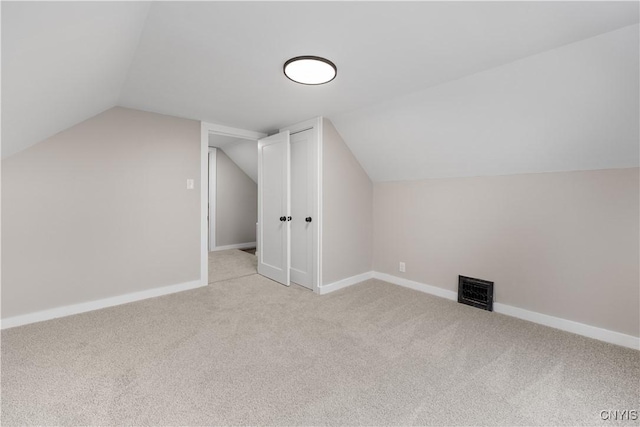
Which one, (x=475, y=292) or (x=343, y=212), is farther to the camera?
(x=343, y=212)

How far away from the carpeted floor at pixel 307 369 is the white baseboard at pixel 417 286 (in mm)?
351

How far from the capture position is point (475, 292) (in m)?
2.89

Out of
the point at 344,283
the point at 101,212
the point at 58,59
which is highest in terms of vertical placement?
the point at 58,59

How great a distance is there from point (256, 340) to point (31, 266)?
216 cm

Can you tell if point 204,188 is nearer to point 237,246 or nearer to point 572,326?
point 237,246

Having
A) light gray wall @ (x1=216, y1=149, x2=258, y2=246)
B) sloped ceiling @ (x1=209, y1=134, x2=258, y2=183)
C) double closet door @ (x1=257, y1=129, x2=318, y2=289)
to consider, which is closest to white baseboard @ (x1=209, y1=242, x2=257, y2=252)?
light gray wall @ (x1=216, y1=149, x2=258, y2=246)

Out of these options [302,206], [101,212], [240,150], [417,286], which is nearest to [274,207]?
[302,206]

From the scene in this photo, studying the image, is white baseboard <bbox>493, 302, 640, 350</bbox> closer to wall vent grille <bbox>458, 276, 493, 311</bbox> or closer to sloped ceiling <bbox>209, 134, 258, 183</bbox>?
wall vent grille <bbox>458, 276, 493, 311</bbox>

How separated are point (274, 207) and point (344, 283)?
53.1 inches

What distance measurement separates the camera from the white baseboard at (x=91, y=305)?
2436 millimetres

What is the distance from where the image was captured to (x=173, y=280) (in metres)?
3.31

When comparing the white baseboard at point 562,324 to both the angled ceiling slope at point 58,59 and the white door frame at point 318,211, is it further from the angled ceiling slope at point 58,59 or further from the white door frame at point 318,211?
the angled ceiling slope at point 58,59

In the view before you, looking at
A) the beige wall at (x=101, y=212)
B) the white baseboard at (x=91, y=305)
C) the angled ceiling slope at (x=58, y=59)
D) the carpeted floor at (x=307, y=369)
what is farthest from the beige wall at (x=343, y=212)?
the angled ceiling slope at (x=58, y=59)

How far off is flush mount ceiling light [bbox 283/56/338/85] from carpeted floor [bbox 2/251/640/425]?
2001 millimetres
